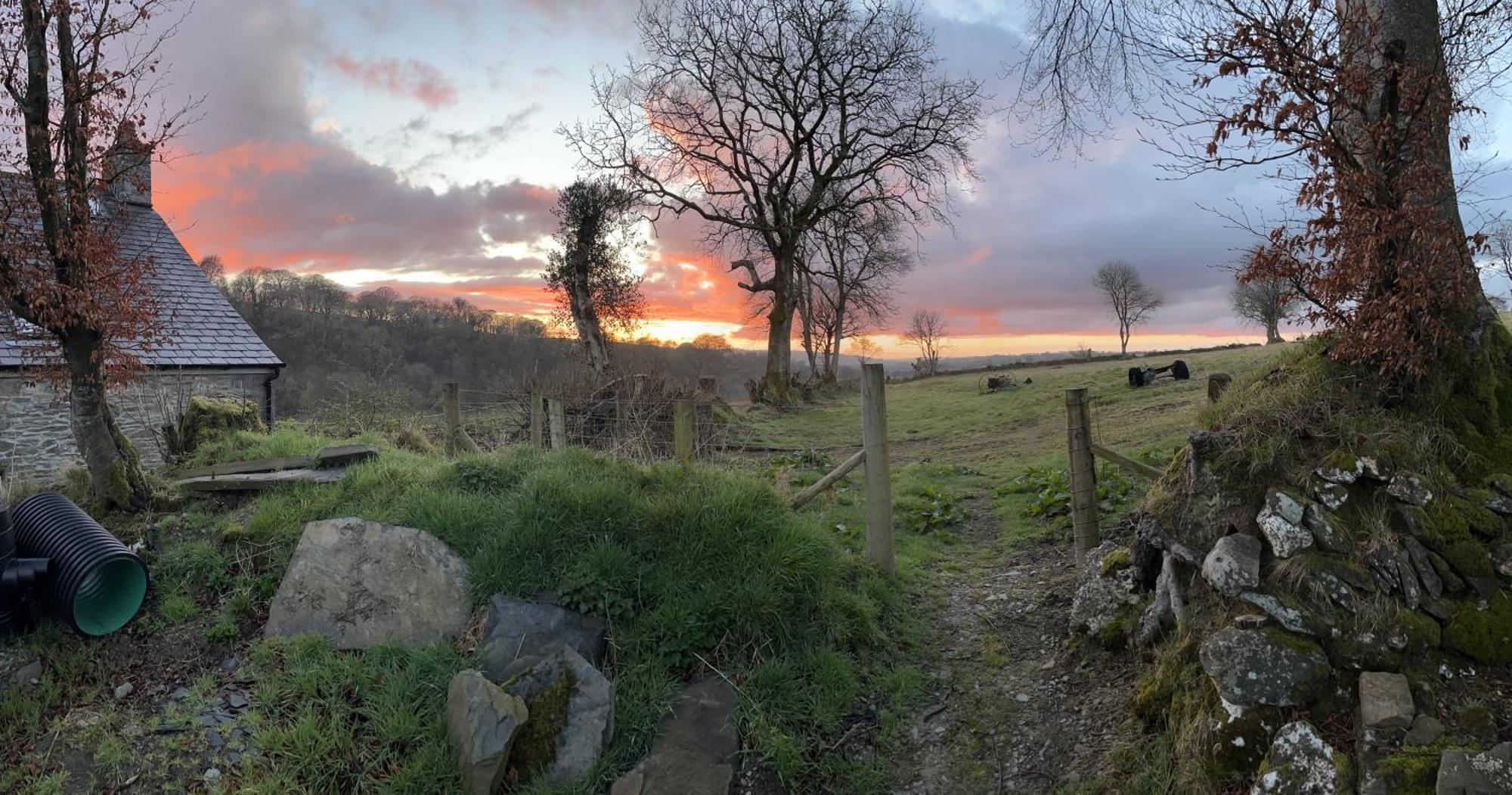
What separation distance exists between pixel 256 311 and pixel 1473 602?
43770 millimetres

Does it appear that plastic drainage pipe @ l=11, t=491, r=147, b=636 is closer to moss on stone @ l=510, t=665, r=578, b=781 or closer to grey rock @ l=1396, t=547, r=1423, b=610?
Answer: moss on stone @ l=510, t=665, r=578, b=781

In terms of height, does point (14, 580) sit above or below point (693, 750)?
above

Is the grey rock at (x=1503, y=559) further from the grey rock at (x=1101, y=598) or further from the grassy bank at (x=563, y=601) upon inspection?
the grassy bank at (x=563, y=601)

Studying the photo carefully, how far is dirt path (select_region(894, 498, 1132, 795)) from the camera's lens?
4309 millimetres

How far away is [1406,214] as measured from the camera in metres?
4.44

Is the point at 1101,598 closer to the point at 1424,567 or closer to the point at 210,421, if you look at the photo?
the point at 1424,567

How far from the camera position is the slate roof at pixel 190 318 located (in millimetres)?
17156

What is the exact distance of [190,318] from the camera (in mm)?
19062

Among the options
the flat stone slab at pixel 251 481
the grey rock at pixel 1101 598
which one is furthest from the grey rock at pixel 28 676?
the grey rock at pixel 1101 598

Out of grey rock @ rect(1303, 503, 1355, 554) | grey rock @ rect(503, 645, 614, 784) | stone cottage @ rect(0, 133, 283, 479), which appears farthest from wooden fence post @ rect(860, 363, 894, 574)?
stone cottage @ rect(0, 133, 283, 479)

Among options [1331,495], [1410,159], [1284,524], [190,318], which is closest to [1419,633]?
[1284,524]

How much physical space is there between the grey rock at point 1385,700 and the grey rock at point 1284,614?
29cm

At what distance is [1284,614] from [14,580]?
770 centimetres

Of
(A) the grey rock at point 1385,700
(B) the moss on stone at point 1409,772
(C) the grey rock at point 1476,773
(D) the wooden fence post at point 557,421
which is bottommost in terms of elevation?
(B) the moss on stone at point 1409,772
